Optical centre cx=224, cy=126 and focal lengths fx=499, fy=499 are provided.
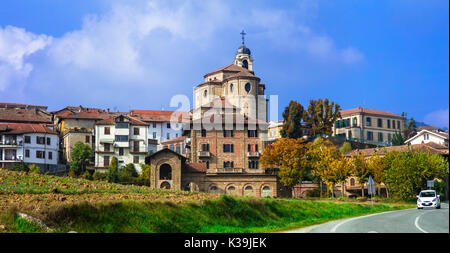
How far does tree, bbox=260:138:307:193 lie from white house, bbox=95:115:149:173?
25.6 meters

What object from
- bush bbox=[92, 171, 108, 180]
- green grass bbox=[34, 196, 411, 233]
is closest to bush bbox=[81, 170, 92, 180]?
bush bbox=[92, 171, 108, 180]

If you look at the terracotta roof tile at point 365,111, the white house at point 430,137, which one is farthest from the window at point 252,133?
the terracotta roof tile at point 365,111

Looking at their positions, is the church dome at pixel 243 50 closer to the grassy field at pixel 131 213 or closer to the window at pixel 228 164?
the window at pixel 228 164

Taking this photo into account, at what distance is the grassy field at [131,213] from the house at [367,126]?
79.1 m

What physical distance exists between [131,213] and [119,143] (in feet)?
216

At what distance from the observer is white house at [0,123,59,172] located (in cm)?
8362

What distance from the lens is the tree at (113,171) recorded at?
81463 mm

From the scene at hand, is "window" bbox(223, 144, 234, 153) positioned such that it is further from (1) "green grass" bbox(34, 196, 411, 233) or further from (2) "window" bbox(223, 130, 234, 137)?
(1) "green grass" bbox(34, 196, 411, 233)

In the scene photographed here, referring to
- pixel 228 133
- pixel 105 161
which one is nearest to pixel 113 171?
pixel 105 161

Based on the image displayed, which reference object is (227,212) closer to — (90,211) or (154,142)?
(90,211)

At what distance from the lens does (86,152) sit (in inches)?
3381

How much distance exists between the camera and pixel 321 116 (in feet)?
336

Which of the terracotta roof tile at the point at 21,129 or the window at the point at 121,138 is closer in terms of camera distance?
the terracotta roof tile at the point at 21,129
